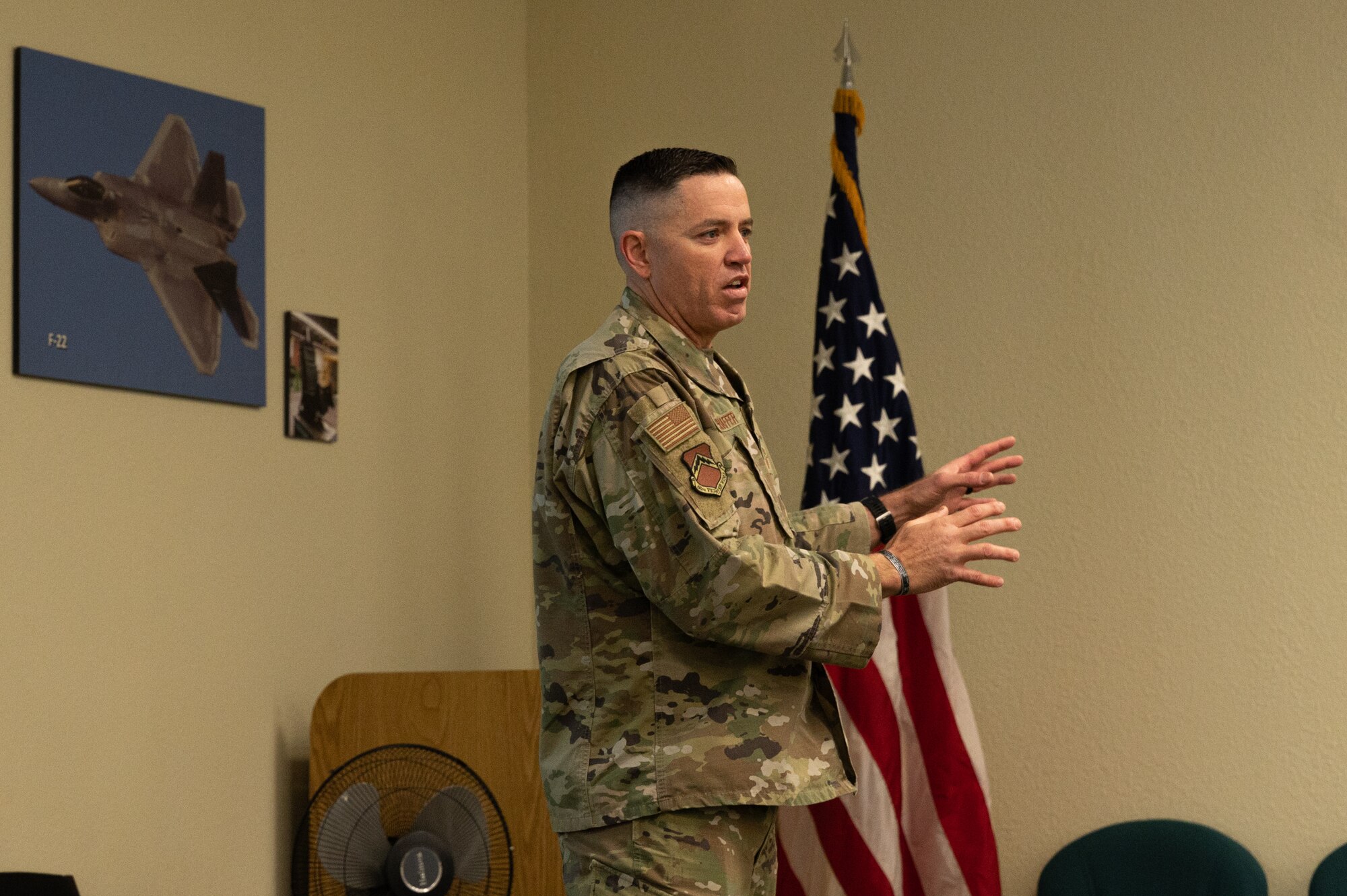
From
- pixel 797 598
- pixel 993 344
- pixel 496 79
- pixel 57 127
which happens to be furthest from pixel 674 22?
pixel 797 598

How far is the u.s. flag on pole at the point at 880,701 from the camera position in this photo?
2.95 meters

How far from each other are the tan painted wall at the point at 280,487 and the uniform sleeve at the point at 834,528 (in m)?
1.74

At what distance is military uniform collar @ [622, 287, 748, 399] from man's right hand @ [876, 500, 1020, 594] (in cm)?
36

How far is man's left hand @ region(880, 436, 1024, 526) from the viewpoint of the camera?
227 cm

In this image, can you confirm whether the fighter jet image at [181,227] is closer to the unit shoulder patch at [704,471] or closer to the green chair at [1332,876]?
the unit shoulder patch at [704,471]

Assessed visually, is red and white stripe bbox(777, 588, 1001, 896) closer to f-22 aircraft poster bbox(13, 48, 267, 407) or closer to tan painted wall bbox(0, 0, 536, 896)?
tan painted wall bbox(0, 0, 536, 896)

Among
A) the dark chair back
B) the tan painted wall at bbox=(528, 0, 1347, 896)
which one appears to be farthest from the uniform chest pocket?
the dark chair back

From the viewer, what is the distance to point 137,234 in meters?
3.30

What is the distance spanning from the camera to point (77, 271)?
125 inches

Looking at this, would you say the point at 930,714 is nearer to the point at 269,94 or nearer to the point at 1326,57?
the point at 1326,57

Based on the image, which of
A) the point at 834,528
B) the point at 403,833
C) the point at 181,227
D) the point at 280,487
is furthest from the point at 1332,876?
the point at 181,227

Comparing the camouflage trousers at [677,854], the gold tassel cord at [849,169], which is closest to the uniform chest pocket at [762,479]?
the camouflage trousers at [677,854]

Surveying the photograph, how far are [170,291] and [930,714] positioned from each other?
2.02 meters

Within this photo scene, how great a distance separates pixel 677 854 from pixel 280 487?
2.04 metres
